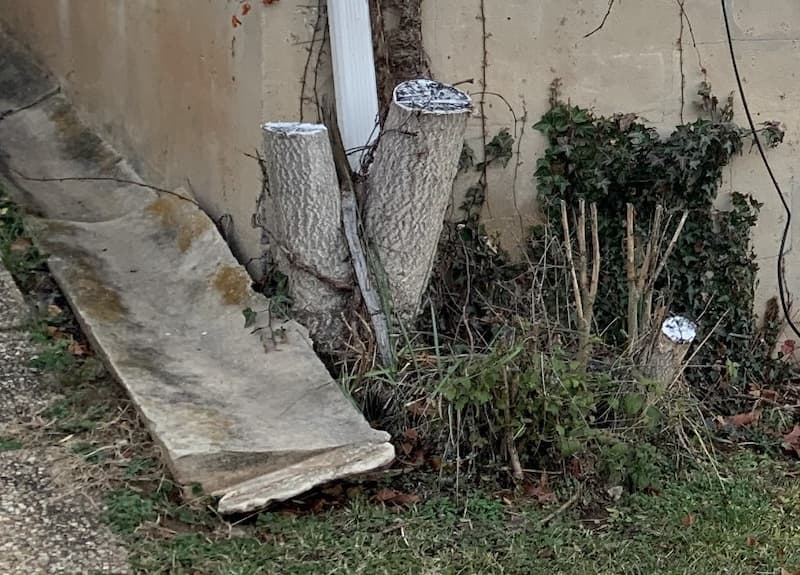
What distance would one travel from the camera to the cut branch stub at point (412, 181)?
4055mm

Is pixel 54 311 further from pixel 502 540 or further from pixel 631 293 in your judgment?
pixel 631 293

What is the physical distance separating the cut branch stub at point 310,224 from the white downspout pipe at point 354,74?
1.13ft

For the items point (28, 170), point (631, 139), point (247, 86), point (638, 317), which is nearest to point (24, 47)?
point (28, 170)

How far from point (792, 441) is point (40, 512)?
334cm

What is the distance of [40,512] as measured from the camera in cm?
335

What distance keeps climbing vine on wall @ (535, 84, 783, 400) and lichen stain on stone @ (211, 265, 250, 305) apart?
157cm

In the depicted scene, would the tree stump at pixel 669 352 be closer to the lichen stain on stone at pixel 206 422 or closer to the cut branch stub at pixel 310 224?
the cut branch stub at pixel 310 224

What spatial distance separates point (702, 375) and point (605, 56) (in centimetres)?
171

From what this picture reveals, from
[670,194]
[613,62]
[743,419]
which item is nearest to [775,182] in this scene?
[670,194]

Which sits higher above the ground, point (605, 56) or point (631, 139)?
point (605, 56)

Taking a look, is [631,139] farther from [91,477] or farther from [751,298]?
[91,477]

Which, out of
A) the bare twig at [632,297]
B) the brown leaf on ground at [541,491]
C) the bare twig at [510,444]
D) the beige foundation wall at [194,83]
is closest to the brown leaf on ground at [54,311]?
the beige foundation wall at [194,83]

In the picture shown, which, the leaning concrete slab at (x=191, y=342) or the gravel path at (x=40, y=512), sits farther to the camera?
the leaning concrete slab at (x=191, y=342)

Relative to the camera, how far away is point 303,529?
346 centimetres
